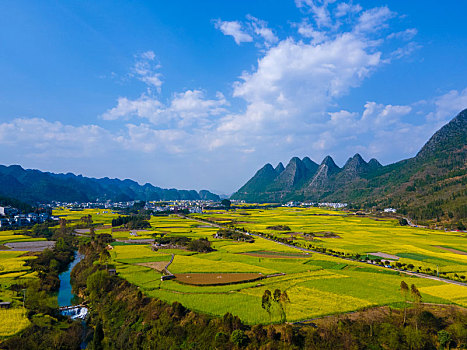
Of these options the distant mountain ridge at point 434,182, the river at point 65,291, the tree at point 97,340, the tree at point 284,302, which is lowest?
the river at point 65,291

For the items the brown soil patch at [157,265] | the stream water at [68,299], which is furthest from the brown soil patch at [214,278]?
the stream water at [68,299]

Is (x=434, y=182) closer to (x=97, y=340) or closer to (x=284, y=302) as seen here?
(x=284, y=302)

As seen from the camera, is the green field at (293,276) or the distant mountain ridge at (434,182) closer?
the green field at (293,276)

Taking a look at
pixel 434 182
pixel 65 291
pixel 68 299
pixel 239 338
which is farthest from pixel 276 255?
pixel 434 182

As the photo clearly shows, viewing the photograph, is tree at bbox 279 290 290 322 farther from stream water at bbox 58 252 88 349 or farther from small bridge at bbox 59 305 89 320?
small bridge at bbox 59 305 89 320

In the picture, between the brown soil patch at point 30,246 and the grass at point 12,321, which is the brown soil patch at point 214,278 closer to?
the grass at point 12,321

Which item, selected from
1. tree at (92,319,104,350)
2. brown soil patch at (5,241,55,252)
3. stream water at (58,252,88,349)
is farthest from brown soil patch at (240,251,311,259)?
brown soil patch at (5,241,55,252)

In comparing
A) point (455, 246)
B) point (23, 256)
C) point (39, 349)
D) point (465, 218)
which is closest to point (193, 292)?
point (39, 349)

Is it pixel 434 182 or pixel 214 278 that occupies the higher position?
pixel 434 182
